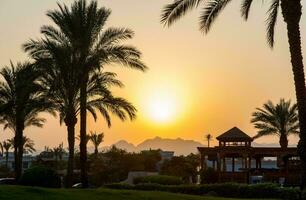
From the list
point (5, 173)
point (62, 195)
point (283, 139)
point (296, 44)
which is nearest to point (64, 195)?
point (62, 195)

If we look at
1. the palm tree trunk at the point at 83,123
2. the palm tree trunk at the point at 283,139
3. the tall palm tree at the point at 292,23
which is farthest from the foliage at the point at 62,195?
the palm tree trunk at the point at 283,139

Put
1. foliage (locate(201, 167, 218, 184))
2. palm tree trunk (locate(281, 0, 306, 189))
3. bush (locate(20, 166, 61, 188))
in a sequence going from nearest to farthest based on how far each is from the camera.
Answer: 1. palm tree trunk (locate(281, 0, 306, 189))
2. bush (locate(20, 166, 61, 188))
3. foliage (locate(201, 167, 218, 184))

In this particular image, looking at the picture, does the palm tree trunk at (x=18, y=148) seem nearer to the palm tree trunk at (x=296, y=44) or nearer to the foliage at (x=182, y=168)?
the foliage at (x=182, y=168)

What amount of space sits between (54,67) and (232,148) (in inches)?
812

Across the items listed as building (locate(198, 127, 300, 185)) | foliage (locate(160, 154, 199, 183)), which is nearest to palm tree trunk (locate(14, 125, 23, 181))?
building (locate(198, 127, 300, 185))

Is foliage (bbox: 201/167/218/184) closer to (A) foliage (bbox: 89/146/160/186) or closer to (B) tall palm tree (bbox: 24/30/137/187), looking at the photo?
(A) foliage (bbox: 89/146/160/186)

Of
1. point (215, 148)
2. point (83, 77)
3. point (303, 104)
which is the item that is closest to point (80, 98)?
point (83, 77)

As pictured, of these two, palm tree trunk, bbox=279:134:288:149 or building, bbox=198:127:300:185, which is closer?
building, bbox=198:127:300:185

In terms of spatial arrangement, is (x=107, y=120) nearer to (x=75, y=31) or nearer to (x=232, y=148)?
(x=75, y=31)

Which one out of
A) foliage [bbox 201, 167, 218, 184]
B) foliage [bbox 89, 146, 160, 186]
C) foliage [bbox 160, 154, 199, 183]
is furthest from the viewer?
foliage [bbox 89, 146, 160, 186]

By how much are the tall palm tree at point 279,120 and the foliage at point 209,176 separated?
761cm

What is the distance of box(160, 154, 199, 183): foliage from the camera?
5628 centimetres

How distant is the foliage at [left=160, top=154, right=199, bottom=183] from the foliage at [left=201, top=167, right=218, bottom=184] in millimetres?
6437

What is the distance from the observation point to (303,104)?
19.8m
